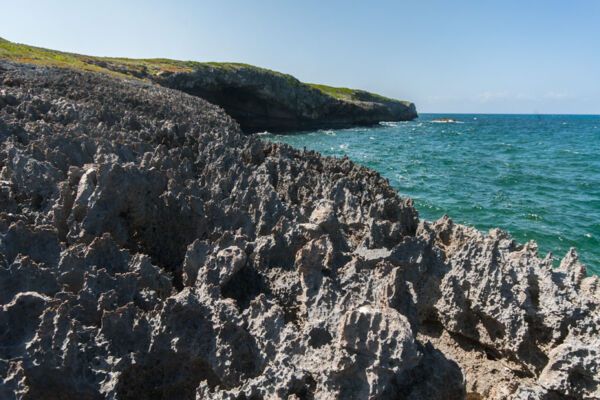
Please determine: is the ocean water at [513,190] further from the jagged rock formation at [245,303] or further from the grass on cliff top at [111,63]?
the grass on cliff top at [111,63]

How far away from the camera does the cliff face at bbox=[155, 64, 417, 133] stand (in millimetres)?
49625

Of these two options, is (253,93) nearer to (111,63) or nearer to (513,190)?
(111,63)

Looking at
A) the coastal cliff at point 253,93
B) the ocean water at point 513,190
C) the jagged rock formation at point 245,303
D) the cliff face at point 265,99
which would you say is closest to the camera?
the jagged rock formation at point 245,303

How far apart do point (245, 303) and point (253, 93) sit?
57.5 meters

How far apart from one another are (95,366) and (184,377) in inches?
29.6

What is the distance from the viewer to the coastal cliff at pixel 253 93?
43062mm

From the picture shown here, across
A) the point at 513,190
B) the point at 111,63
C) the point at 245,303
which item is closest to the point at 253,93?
the point at 111,63

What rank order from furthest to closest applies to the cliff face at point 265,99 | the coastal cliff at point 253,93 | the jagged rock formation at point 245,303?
the cliff face at point 265,99 < the coastal cliff at point 253,93 < the jagged rock formation at point 245,303

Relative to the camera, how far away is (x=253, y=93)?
58.4 metres

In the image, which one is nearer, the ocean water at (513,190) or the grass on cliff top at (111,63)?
the ocean water at (513,190)

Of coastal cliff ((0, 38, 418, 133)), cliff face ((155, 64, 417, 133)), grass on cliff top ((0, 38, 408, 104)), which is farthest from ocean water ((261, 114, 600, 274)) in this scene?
grass on cliff top ((0, 38, 408, 104))

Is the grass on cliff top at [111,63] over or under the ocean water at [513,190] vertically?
over

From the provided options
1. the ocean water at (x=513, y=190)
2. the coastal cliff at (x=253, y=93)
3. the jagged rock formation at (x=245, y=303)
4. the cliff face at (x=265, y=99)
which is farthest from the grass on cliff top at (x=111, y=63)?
the jagged rock formation at (x=245, y=303)

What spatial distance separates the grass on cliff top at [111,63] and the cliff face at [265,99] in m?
1.33
